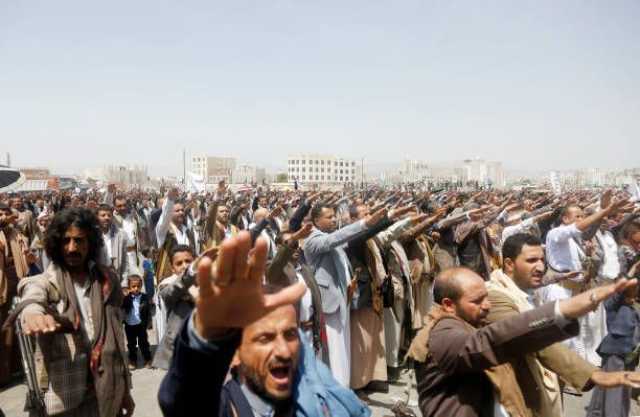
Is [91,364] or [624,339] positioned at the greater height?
[91,364]

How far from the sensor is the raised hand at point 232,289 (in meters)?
1.08

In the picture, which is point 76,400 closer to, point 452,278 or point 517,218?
point 452,278

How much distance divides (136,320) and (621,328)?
16.7 ft

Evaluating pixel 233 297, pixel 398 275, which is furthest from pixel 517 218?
pixel 233 297

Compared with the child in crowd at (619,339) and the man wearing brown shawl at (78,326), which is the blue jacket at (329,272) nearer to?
the man wearing brown shawl at (78,326)

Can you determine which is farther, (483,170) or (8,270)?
(483,170)

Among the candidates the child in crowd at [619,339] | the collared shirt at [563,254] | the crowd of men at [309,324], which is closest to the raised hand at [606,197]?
the crowd of men at [309,324]

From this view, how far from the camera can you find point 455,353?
2.13m

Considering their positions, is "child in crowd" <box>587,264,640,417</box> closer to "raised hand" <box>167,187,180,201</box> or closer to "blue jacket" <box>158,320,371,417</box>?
"blue jacket" <box>158,320,371,417</box>

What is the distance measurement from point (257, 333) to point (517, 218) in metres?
6.64

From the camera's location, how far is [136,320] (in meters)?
5.69

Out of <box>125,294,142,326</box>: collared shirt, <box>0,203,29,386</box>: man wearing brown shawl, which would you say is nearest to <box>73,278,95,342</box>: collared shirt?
<box>0,203,29,386</box>: man wearing brown shawl

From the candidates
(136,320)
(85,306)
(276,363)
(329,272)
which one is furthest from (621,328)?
(136,320)

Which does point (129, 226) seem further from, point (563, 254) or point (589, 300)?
point (589, 300)
